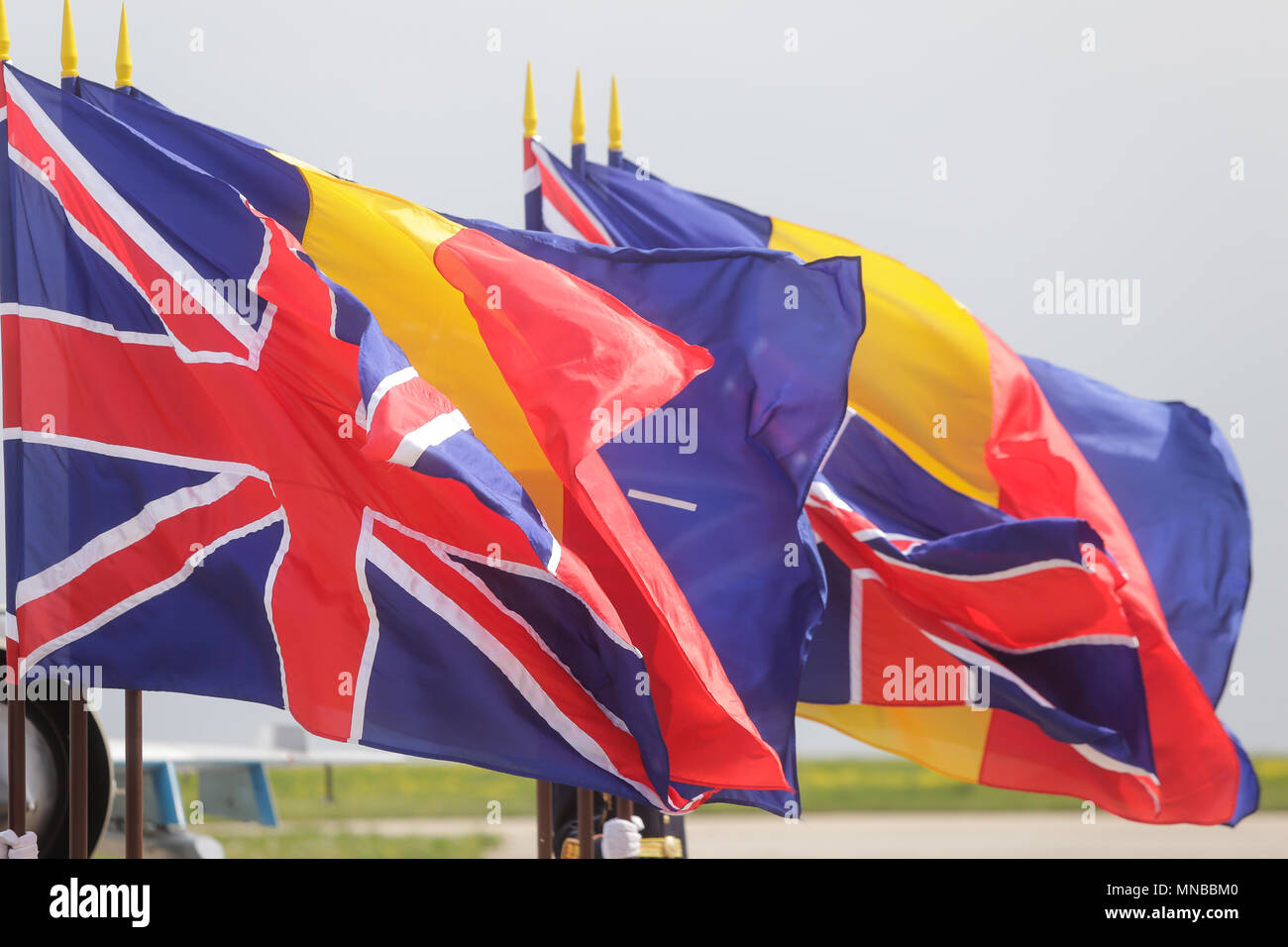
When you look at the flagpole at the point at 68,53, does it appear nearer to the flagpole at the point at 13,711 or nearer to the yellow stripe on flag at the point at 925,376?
the flagpole at the point at 13,711

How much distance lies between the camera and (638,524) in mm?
6566

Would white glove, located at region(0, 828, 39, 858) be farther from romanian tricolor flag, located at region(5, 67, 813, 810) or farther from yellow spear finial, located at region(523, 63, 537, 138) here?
yellow spear finial, located at region(523, 63, 537, 138)

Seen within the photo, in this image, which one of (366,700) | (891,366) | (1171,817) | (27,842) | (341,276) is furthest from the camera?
(891,366)

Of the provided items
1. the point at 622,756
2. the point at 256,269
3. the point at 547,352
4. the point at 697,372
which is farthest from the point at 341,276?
the point at 622,756

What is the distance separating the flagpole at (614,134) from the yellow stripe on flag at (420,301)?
260 cm

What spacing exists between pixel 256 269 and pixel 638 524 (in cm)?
207

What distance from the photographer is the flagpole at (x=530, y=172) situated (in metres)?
8.77

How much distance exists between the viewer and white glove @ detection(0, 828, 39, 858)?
6.39 m

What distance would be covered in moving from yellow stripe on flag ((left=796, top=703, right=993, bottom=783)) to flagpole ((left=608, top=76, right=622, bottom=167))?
378 centimetres

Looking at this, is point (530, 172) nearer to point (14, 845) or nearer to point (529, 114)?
point (529, 114)

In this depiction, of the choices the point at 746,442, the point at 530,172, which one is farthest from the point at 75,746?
the point at 530,172

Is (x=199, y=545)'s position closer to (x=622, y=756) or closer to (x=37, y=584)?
(x=37, y=584)

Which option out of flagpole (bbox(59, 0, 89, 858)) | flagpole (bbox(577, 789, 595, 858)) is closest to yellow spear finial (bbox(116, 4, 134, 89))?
flagpole (bbox(59, 0, 89, 858))

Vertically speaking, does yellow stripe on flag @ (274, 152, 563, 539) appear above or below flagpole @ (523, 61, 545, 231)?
below
